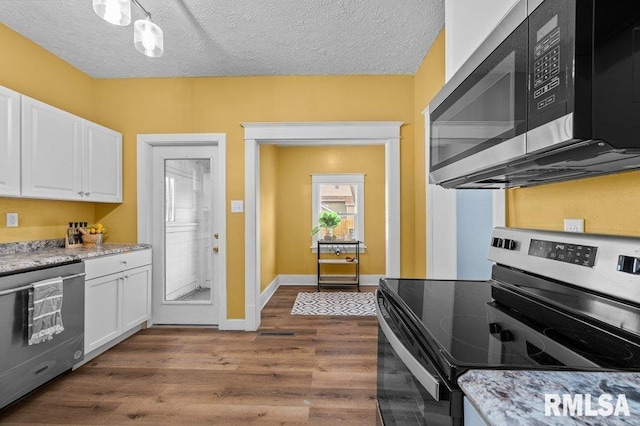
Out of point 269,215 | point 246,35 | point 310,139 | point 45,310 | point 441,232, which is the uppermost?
point 246,35

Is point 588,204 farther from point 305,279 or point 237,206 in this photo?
point 305,279

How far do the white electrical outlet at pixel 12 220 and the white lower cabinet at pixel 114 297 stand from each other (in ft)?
2.28

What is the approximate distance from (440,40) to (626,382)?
109 inches

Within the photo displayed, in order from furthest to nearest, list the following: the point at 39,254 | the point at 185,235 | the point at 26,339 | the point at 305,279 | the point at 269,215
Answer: the point at 305,279 < the point at 269,215 < the point at 185,235 < the point at 39,254 < the point at 26,339

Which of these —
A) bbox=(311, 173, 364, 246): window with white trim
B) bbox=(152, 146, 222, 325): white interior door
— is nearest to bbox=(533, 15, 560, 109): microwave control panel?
bbox=(152, 146, 222, 325): white interior door

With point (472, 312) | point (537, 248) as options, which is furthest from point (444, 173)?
point (472, 312)

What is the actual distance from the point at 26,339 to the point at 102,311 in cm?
69

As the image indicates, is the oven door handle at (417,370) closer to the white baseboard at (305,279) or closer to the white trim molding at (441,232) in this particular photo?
the white trim molding at (441,232)

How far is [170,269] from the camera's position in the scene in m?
3.59

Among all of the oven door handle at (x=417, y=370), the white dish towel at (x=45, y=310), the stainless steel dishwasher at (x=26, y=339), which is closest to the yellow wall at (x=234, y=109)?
the stainless steel dishwasher at (x=26, y=339)

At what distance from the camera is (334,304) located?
442 centimetres

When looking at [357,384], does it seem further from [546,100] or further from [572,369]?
[546,100]

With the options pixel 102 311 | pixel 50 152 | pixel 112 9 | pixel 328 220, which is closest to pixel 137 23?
pixel 112 9

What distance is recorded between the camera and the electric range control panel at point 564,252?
865mm
